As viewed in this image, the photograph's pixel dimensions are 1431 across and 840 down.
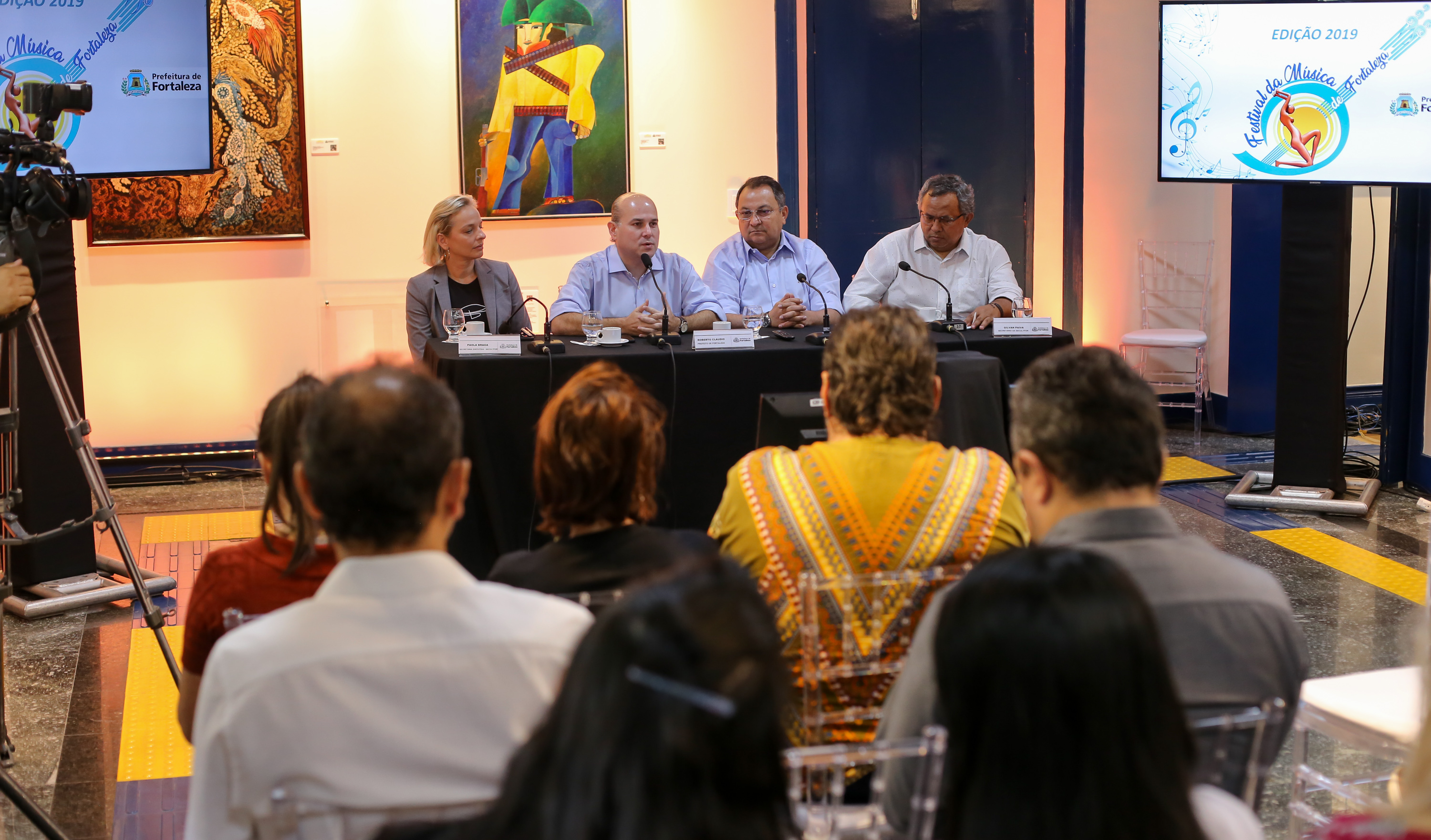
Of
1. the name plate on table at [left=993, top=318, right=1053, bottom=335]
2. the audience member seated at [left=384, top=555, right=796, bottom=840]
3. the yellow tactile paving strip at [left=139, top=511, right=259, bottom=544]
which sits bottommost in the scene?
the yellow tactile paving strip at [left=139, top=511, right=259, bottom=544]

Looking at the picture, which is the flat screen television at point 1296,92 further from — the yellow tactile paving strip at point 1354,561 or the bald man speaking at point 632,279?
the bald man speaking at point 632,279

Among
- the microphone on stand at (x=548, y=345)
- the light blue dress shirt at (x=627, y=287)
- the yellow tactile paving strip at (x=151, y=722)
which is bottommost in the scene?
the yellow tactile paving strip at (x=151, y=722)

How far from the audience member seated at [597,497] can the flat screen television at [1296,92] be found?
3.69 metres

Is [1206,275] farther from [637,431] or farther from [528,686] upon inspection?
[528,686]

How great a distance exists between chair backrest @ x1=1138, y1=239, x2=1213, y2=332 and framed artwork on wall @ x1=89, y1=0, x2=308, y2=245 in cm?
417

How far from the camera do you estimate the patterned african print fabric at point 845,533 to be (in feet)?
6.05

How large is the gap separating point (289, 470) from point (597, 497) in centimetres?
47

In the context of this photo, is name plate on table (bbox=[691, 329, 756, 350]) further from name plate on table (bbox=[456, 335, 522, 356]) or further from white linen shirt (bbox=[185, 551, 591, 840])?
white linen shirt (bbox=[185, 551, 591, 840])

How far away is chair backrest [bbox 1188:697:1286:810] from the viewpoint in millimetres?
1293

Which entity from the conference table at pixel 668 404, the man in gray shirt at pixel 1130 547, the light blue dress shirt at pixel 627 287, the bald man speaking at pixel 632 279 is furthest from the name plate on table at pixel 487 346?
the man in gray shirt at pixel 1130 547

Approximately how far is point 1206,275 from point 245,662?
20.1 feet

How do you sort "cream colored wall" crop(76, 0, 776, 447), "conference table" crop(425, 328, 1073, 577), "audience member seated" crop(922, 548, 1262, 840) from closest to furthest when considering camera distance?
"audience member seated" crop(922, 548, 1262, 840)
"conference table" crop(425, 328, 1073, 577)
"cream colored wall" crop(76, 0, 776, 447)

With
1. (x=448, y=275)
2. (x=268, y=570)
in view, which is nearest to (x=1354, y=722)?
(x=268, y=570)

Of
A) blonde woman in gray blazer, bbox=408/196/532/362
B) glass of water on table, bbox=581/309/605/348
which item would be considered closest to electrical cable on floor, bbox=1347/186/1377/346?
glass of water on table, bbox=581/309/605/348
